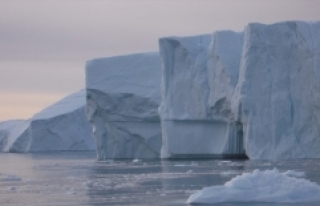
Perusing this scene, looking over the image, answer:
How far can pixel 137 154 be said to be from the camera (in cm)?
2783

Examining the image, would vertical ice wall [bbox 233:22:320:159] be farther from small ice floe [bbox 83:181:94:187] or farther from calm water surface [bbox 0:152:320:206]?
small ice floe [bbox 83:181:94:187]

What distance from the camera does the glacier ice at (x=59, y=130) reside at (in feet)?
125

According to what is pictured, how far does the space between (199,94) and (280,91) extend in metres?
3.66

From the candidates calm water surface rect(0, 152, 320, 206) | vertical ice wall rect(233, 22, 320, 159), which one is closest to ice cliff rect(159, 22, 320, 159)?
vertical ice wall rect(233, 22, 320, 159)

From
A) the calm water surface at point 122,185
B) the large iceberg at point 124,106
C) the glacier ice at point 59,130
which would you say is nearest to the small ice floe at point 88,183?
the calm water surface at point 122,185

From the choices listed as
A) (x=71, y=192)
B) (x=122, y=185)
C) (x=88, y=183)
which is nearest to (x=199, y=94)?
(x=88, y=183)

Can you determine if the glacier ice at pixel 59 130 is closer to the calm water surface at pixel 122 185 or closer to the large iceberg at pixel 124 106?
the large iceberg at pixel 124 106

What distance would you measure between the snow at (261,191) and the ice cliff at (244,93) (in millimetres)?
9394

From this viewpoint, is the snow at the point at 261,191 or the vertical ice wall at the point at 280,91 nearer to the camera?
the snow at the point at 261,191

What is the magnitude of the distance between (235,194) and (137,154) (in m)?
16.5

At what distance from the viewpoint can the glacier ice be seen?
38.0 metres

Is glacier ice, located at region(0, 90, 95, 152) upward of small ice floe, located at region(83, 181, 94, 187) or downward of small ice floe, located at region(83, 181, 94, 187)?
downward

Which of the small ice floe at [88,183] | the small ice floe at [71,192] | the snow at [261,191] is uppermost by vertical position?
the snow at [261,191]

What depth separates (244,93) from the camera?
73.0ft
